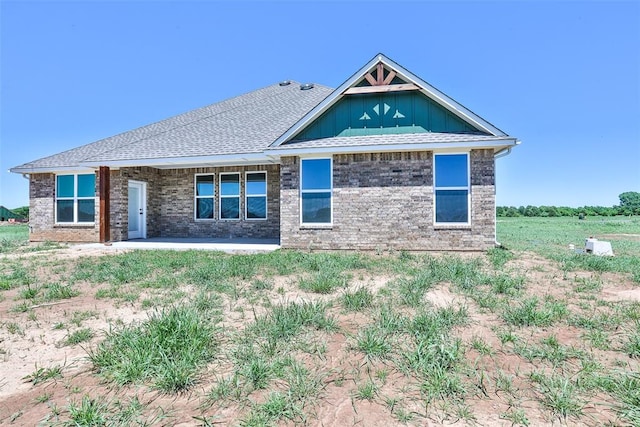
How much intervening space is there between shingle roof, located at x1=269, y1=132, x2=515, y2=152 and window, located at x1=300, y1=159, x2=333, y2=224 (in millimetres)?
562

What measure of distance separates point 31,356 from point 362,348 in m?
3.64

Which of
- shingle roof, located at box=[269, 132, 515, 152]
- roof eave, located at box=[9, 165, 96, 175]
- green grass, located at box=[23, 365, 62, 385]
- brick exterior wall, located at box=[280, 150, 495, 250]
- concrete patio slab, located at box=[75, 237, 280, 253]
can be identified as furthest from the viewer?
roof eave, located at box=[9, 165, 96, 175]

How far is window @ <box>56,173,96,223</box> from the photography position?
13.9 meters

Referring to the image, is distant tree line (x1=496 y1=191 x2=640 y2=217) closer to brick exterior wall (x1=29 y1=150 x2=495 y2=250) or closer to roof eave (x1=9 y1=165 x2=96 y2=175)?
brick exterior wall (x1=29 y1=150 x2=495 y2=250)

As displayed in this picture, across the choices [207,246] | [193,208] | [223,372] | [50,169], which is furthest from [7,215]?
[223,372]

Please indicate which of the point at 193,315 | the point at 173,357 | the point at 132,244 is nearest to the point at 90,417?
the point at 173,357

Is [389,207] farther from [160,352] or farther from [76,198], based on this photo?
[76,198]

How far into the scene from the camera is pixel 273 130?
13.4m

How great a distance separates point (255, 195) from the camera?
14.0 metres

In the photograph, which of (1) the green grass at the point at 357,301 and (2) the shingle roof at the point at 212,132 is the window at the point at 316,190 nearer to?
(2) the shingle roof at the point at 212,132

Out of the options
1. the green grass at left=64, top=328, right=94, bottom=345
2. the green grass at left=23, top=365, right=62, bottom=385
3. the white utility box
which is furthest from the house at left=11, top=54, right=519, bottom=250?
the green grass at left=23, top=365, right=62, bottom=385

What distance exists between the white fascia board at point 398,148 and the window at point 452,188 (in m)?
0.36

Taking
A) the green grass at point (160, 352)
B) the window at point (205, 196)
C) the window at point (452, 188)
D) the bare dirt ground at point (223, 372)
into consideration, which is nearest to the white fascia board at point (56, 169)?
the window at point (205, 196)

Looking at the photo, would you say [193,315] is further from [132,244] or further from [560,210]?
[560,210]
